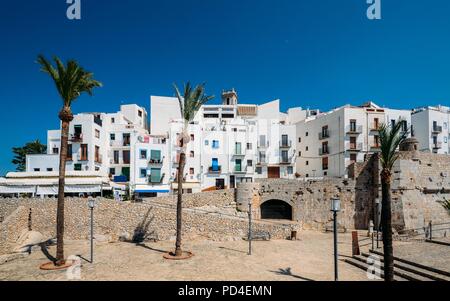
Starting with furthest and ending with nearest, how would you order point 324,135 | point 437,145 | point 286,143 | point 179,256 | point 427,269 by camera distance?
point 286,143 → point 437,145 → point 324,135 → point 179,256 → point 427,269

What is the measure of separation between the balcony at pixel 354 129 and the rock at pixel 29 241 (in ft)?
130

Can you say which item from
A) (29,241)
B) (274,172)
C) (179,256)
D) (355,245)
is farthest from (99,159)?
(355,245)

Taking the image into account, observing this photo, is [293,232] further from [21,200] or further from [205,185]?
[21,200]

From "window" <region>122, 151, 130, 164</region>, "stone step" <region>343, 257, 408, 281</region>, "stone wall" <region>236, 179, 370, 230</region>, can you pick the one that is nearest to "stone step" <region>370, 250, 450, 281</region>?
"stone step" <region>343, 257, 408, 281</region>

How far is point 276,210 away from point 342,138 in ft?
49.6

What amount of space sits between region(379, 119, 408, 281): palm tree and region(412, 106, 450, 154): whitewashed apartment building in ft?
130

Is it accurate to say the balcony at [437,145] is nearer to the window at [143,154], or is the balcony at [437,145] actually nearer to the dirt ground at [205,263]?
the dirt ground at [205,263]

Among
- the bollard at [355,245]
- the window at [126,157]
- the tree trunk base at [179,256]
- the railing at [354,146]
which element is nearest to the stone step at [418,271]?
the bollard at [355,245]

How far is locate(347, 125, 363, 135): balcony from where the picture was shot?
38406 mm

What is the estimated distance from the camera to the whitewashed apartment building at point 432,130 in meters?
42.8

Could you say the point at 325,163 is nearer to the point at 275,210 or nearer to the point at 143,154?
the point at 275,210

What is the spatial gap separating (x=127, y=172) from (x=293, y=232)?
2708 cm

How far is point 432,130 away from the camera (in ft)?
141
